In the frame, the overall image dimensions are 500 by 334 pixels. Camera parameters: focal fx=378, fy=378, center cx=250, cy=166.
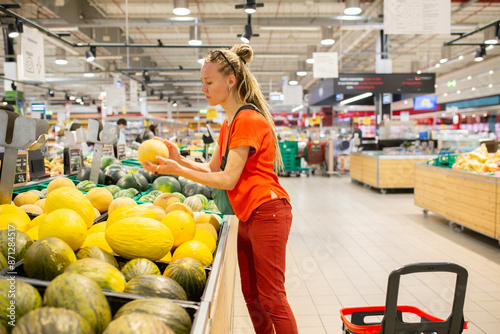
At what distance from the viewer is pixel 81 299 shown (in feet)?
2.98

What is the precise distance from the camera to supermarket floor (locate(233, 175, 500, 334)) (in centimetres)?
310

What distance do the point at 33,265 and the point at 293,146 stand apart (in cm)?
1293

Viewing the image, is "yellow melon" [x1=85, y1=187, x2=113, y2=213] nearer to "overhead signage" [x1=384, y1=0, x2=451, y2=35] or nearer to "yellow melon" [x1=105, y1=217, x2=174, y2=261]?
"yellow melon" [x1=105, y1=217, x2=174, y2=261]

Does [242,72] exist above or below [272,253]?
above

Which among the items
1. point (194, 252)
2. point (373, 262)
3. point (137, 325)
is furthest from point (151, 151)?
point (373, 262)

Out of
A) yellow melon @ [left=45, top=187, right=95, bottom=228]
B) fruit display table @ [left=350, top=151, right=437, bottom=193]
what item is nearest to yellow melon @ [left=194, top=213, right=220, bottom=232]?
yellow melon @ [left=45, top=187, right=95, bottom=228]

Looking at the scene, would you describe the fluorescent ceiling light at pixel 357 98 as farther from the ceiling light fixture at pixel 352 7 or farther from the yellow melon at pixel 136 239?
the yellow melon at pixel 136 239

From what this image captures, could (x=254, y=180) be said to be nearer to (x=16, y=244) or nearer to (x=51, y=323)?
(x=16, y=244)

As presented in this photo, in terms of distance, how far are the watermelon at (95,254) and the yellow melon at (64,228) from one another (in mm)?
48

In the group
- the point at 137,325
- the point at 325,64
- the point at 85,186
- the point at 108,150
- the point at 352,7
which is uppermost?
the point at 352,7

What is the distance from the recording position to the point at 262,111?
1864 mm

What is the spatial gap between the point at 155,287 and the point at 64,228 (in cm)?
47

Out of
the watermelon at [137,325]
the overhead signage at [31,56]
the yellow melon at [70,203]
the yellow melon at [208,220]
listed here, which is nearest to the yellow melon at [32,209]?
the yellow melon at [70,203]

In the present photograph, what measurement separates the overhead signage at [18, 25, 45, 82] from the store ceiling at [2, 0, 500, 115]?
2.25m
